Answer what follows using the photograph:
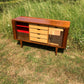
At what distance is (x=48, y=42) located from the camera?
328 centimetres

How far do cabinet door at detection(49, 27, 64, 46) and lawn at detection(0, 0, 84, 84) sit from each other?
55 cm

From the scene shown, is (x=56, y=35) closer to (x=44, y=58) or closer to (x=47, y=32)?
(x=47, y=32)

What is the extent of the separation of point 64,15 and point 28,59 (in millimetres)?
2266

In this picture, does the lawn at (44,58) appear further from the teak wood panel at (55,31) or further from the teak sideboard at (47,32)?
the teak wood panel at (55,31)

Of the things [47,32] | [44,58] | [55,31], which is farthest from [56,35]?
[44,58]

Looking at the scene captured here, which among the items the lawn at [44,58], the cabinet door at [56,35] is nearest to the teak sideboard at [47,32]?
A: the cabinet door at [56,35]

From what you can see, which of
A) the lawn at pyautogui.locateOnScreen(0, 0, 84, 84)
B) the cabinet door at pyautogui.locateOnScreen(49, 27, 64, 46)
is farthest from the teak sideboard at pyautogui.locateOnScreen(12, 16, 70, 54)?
the lawn at pyautogui.locateOnScreen(0, 0, 84, 84)

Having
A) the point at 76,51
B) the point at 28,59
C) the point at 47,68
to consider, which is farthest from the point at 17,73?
the point at 76,51

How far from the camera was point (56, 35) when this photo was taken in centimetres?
307

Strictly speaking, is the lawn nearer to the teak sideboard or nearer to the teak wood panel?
the teak sideboard

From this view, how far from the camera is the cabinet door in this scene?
300 cm

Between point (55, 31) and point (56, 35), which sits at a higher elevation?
point (55, 31)

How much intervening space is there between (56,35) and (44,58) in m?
0.84

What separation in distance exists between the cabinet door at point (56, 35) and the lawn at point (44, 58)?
0.55m
